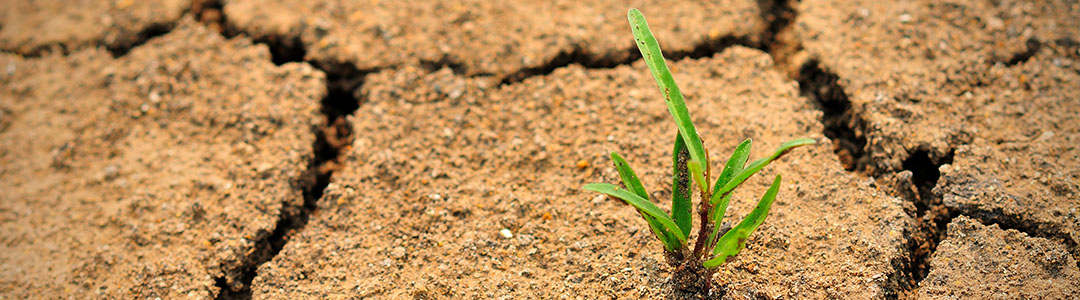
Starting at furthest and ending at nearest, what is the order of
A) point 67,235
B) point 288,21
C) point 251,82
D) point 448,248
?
point 288,21
point 251,82
point 67,235
point 448,248

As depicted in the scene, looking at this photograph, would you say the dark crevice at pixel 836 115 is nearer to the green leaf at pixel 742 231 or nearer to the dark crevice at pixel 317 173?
the green leaf at pixel 742 231

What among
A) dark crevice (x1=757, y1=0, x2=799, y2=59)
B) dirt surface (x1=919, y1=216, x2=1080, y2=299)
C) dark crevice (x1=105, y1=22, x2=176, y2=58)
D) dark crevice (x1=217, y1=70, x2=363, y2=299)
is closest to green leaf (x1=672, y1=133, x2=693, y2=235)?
dirt surface (x1=919, y1=216, x2=1080, y2=299)

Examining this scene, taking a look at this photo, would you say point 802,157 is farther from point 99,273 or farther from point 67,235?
point 67,235

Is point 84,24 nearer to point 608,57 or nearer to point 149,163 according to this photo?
point 149,163

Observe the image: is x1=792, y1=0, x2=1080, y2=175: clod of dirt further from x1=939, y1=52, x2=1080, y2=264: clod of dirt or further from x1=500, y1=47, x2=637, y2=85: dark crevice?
x1=500, y1=47, x2=637, y2=85: dark crevice

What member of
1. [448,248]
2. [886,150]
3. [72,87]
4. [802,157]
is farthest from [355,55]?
[886,150]
